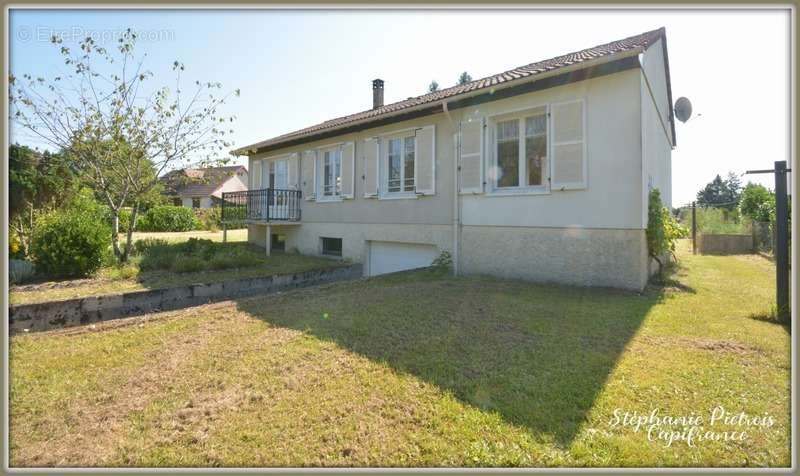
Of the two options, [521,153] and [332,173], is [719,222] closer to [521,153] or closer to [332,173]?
[521,153]

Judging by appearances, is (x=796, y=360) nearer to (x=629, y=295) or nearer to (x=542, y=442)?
(x=542, y=442)

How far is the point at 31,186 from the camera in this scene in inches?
429

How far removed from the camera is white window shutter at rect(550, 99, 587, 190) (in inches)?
272

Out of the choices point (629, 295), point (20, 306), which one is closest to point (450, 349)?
point (629, 295)

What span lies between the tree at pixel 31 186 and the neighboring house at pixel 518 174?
5470 mm

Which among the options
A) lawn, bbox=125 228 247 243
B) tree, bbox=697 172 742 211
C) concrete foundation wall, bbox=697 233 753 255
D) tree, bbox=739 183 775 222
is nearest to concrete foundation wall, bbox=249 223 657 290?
concrete foundation wall, bbox=697 233 753 255

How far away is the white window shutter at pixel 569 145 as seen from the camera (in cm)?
690

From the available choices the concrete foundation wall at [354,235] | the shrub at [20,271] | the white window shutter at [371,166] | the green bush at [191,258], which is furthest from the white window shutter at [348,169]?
the shrub at [20,271]

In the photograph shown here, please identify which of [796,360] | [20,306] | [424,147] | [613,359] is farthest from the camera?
[424,147]

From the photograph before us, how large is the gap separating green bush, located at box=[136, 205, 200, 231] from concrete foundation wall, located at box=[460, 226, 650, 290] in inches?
952

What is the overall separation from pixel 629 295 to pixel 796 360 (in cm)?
326

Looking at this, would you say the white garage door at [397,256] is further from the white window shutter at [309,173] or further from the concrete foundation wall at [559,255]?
the white window shutter at [309,173]

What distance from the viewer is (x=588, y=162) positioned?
271 inches

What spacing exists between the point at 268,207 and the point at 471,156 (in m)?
6.91
